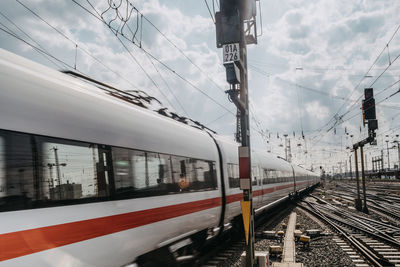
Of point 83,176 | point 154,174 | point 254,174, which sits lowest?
point 254,174

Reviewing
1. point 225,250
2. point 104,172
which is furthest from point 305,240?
point 104,172

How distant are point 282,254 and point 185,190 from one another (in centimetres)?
332

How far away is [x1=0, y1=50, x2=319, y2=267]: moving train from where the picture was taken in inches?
132

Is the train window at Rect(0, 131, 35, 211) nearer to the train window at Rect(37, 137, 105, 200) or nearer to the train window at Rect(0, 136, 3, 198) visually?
the train window at Rect(0, 136, 3, 198)

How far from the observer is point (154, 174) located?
5.73 meters

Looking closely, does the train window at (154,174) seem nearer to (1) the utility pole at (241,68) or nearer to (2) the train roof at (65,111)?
(2) the train roof at (65,111)

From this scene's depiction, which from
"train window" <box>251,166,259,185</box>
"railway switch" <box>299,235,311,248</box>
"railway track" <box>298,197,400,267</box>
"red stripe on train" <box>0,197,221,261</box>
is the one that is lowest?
"railway track" <box>298,197,400,267</box>

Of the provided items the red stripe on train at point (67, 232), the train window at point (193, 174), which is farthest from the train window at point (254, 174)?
the red stripe on train at point (67, 232)

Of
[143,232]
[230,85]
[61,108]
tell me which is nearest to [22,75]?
[61,108]

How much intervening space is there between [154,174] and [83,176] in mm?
1693

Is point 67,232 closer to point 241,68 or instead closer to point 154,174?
point 154,174

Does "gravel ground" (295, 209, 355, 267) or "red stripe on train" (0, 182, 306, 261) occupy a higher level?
"red stripe on train" (0, 182, 306, 261)

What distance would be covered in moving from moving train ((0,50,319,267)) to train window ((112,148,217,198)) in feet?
0.05

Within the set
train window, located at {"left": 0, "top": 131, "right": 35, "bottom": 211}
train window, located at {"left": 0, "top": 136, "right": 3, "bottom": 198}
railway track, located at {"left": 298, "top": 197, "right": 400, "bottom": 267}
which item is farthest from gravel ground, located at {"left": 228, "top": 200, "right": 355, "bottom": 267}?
train window, located at {"left": 0, "top": 136, "right": 3, "bottom": 198}
